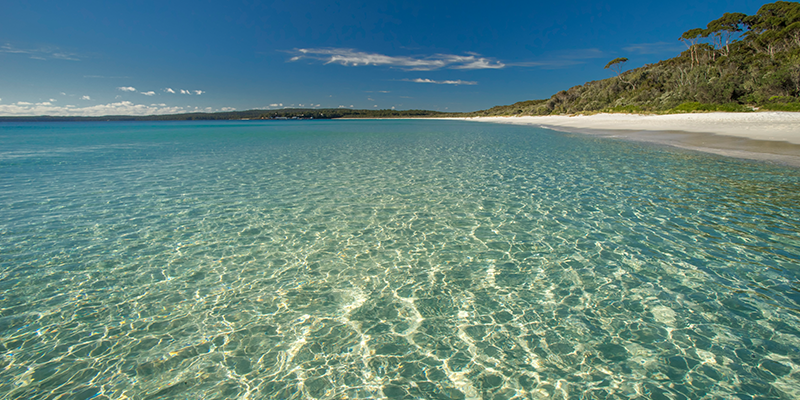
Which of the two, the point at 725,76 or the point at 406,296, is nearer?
the point at 406,296

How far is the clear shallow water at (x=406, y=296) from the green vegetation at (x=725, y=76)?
35476mm

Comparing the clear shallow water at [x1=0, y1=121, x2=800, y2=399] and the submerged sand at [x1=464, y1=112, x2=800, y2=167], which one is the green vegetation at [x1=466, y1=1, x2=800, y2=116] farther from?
the clear shallow water at [x1=0, y1=121, x2=800, y2=399]

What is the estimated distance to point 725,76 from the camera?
4309 cm

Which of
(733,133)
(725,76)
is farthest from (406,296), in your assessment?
(725,76)

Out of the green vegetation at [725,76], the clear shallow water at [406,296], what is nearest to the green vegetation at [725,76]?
the green vegetation at [725,76]

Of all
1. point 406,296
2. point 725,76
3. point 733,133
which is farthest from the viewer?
point 725,76

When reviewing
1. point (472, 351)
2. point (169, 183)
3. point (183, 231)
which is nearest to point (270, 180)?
point (169, 183)

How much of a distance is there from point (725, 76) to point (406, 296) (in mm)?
56740

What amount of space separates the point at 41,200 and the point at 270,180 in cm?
641

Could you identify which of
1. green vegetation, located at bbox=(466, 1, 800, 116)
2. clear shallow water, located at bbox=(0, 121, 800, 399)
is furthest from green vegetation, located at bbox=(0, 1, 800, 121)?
clear shallow water, located at bbox=(0, 121, 800, 399)

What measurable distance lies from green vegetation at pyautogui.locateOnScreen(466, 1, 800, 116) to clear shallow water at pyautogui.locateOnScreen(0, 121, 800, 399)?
35.5 m

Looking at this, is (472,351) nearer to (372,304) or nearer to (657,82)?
(372,304)

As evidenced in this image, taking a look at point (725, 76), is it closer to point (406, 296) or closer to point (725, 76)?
point (725, 76)

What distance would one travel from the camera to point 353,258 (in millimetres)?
6402
